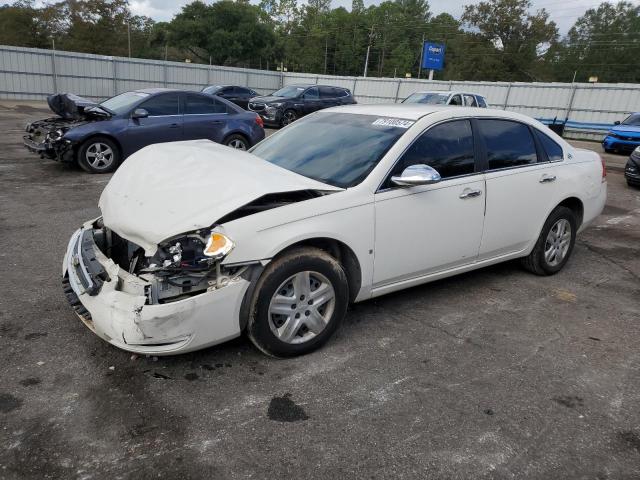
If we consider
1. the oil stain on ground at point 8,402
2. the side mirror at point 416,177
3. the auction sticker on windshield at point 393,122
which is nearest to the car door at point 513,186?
the auction sticker on windshield at point 393,122

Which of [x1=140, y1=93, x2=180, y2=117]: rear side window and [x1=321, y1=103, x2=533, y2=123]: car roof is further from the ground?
[x1=321, y1=103, x2=533, y2=123]: car roof

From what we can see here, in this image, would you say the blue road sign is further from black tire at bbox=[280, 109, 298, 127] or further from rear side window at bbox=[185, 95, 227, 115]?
rear side window at bbox=[185, 95, 227, 115]

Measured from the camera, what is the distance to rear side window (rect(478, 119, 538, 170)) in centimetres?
440

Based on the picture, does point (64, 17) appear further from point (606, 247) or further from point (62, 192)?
point (606, 247)

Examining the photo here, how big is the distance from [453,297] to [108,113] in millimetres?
7314

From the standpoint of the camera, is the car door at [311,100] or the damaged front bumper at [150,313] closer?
the damaged front bumper at [150,313]

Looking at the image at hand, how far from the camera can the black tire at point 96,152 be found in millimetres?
8984

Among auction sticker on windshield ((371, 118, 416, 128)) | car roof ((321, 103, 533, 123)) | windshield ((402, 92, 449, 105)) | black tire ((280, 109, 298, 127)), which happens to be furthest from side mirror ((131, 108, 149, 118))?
black tire ((280, 109, 298, 127))

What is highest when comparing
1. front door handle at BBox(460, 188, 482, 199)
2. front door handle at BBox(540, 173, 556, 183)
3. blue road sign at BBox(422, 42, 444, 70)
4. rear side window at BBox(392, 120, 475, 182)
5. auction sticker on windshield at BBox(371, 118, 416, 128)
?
blue road sign at BBox(422, 42, 444, 70)

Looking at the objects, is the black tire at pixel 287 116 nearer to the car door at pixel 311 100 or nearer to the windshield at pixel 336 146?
the car door at pixel 311 100

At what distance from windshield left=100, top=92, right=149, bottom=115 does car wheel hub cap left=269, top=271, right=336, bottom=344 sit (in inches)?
289

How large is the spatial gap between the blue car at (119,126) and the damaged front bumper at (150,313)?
6.56 metres

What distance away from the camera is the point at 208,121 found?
10.1 meters

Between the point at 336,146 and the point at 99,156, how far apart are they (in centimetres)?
658
